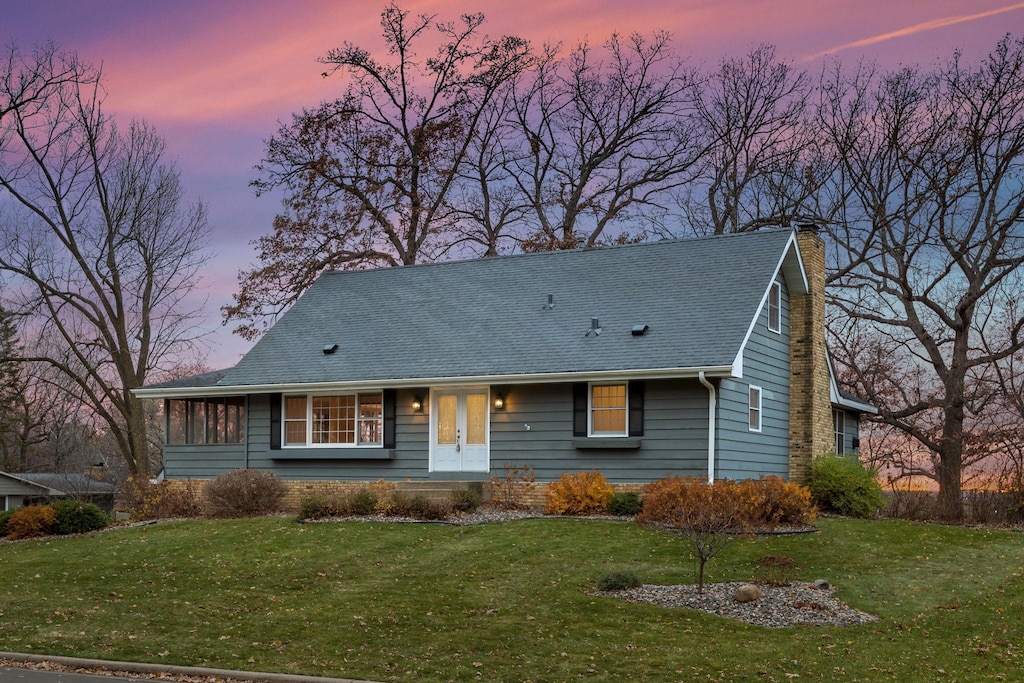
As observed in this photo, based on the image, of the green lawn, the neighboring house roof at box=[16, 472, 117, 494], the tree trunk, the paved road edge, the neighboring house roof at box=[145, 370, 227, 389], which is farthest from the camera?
the neighboring house roof at box=[16, 472, 117, 494]

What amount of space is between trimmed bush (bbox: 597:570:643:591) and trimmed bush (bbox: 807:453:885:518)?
10003 mm

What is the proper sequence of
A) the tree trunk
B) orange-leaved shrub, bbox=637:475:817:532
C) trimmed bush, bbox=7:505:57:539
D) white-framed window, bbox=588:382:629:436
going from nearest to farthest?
1. orange-leaved shrub, bbox=637:475:817:532
2. white-framed window, bbox=588:382:629:436
3. trimmed bush, bbox=7:505:57:539
4. the tree trunk

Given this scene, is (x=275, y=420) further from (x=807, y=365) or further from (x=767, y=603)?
(x=767, y=603)

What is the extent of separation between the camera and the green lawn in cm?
1100

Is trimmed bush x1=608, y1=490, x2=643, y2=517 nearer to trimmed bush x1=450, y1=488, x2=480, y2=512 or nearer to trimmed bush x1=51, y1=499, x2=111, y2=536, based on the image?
trimmed bush x1=450, y1=488, x2=480, y2=512

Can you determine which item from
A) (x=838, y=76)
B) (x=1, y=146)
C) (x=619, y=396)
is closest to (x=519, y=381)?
(x=619, y=396)

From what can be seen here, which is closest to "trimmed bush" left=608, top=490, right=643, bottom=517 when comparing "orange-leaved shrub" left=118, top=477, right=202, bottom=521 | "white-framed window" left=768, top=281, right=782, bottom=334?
"white-framed window" left=768, top=281, right=782, bottom=334

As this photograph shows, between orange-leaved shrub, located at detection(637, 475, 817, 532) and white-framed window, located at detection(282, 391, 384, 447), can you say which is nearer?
orange-leaved shrub, located at detection(637, 475, 817, 532)

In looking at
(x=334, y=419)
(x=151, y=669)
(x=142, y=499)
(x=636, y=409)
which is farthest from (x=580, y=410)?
(x=151, y=669)

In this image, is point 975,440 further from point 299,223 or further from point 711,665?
point 299,223

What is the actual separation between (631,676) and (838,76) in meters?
26.0

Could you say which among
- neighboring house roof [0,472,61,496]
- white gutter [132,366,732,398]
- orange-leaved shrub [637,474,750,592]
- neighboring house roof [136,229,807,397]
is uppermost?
neighboring house roof [136,229,807,397]

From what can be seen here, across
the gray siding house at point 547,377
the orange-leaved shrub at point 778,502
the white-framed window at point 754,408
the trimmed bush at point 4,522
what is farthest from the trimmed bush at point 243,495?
the white-framed window at point 754,408

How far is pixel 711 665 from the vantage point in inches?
418
